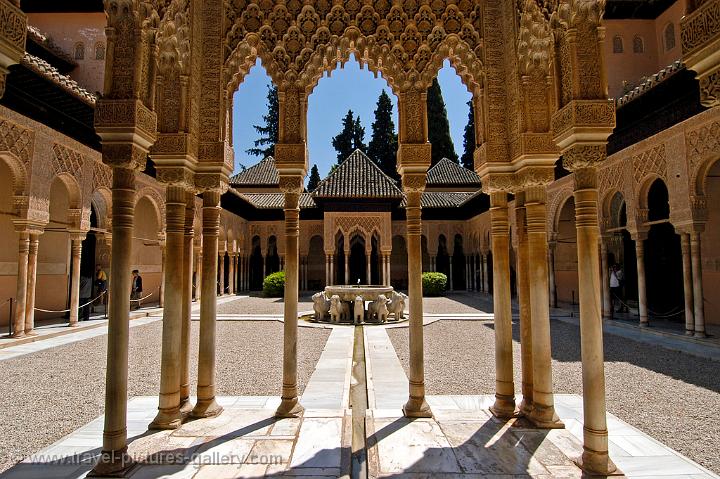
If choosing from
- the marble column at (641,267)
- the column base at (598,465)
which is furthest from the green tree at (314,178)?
the column base at (598,465)

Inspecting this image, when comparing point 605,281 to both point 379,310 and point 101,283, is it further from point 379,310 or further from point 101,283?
point 101,283

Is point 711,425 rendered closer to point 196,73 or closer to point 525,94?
point 525,94

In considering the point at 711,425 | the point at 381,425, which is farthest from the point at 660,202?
the point at 381,425

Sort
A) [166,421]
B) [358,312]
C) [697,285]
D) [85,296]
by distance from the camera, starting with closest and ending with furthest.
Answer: [166,421], [697,285], [358,312], [85,296]

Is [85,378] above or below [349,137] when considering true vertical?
below

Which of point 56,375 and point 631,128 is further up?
point 631,128

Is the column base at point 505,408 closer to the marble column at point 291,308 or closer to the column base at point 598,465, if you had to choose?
the column base at point 598,465

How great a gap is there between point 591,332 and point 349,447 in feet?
7.77

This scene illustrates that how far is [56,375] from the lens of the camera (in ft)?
22.1

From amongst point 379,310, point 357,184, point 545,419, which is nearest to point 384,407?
point 545,419

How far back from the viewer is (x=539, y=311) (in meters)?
4.41

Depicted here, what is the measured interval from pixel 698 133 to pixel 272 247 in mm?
23061

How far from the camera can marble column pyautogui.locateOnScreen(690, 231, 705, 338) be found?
30.6 ft

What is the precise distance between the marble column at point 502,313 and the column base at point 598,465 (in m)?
1.24
